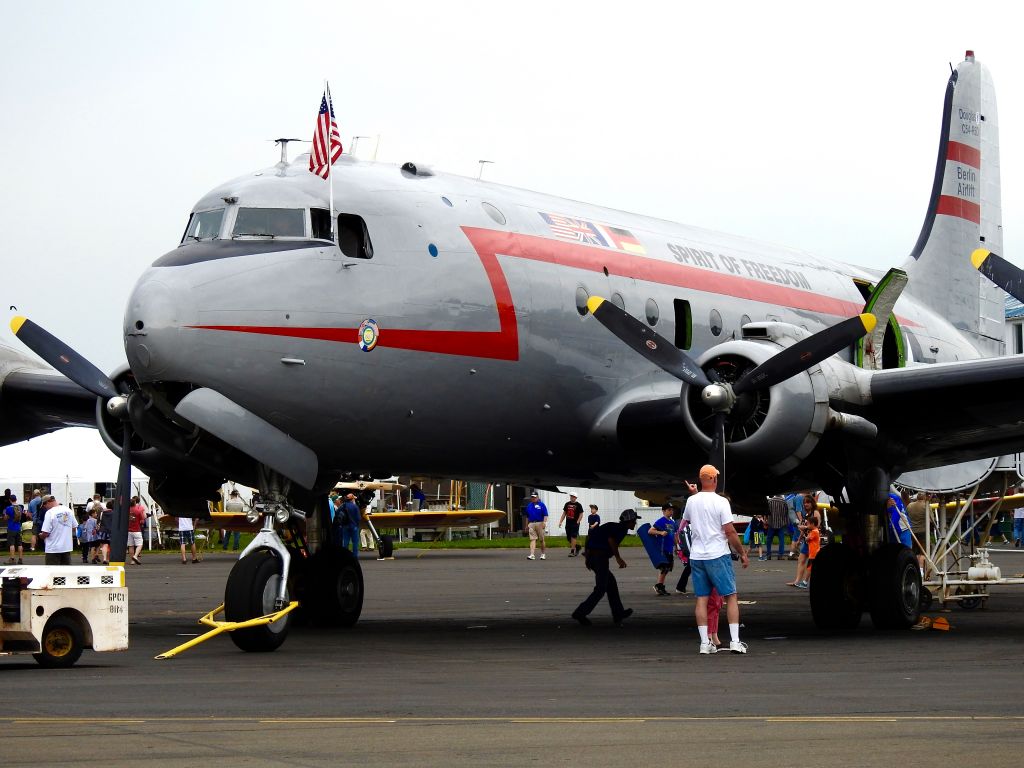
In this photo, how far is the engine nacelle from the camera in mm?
13727

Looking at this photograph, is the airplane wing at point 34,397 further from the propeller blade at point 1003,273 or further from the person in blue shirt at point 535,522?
the person in blue shirt at point 535,522

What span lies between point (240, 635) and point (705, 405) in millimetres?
4911

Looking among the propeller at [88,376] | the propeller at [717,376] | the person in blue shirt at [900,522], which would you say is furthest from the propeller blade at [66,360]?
the person in blue shirt at [900,522]

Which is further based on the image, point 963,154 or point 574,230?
point 963,154

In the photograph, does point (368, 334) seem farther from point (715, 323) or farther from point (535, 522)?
point (535, 522)

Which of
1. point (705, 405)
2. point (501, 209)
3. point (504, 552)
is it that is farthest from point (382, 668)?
point (504, 552)

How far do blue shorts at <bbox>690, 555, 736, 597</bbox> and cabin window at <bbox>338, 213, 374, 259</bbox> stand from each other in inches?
162

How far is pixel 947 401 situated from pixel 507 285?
455 cm

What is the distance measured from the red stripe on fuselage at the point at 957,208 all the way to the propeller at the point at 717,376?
845cm

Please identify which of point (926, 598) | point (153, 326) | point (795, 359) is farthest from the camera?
point (926, 598)

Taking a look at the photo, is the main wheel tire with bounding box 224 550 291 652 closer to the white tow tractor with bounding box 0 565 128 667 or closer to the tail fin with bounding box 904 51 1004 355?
the white tow tractor with bounding box 0 565 128 667

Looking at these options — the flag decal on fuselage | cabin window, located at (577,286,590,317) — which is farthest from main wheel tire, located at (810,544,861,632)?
the flag decal on fuselage

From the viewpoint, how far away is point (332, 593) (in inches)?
627

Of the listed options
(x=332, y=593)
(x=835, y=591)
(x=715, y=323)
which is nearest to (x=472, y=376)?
(x=332, y=593)
